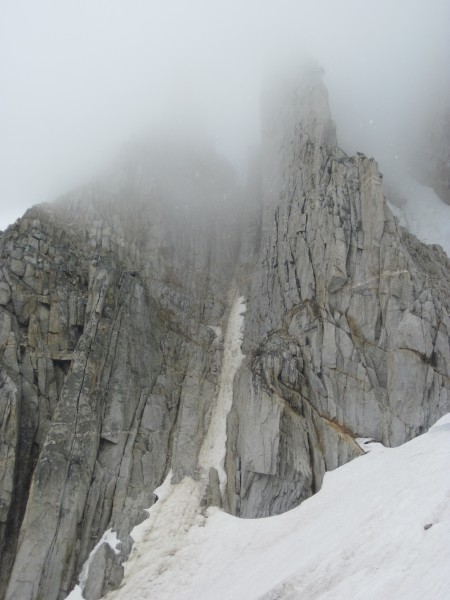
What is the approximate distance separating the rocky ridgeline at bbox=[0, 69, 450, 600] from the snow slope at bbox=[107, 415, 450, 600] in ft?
5.07

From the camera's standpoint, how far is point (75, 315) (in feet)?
115

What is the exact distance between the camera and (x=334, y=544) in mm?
18672

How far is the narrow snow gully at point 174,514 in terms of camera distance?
23.7 m

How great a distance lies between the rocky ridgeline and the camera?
88.6 feet

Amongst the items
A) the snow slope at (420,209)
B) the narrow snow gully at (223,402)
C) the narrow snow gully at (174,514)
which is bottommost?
the narrow snow gully at (174,514)

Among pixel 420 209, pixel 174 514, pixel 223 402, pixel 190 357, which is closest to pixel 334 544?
pixel 174 514

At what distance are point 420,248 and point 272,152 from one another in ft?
63.4

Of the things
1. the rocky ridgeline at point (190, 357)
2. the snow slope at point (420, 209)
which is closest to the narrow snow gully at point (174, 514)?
the rocky ridgeline at point (190, 357)

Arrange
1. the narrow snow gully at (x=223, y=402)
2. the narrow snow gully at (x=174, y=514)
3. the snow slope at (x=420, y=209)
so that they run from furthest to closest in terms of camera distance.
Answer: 1. the snow slope at (x=420, y=209)
2. the narrow snow gully at (x=223, y=402)
3. the narrow snow gully at (x=174, y=514)

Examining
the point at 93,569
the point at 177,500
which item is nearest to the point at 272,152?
the point at 177,500

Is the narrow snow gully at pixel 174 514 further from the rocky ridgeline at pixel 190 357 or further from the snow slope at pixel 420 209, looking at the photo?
the snow slope at pixel 420 209

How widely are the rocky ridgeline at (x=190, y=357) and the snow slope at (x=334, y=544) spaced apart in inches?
60.9

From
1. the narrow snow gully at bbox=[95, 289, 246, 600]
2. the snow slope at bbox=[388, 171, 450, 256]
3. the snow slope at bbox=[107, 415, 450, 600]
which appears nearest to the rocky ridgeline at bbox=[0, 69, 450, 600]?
the narrow snow gully at bbox=[95, 289, 246, 600]

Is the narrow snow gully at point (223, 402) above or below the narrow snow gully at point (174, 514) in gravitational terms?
above
